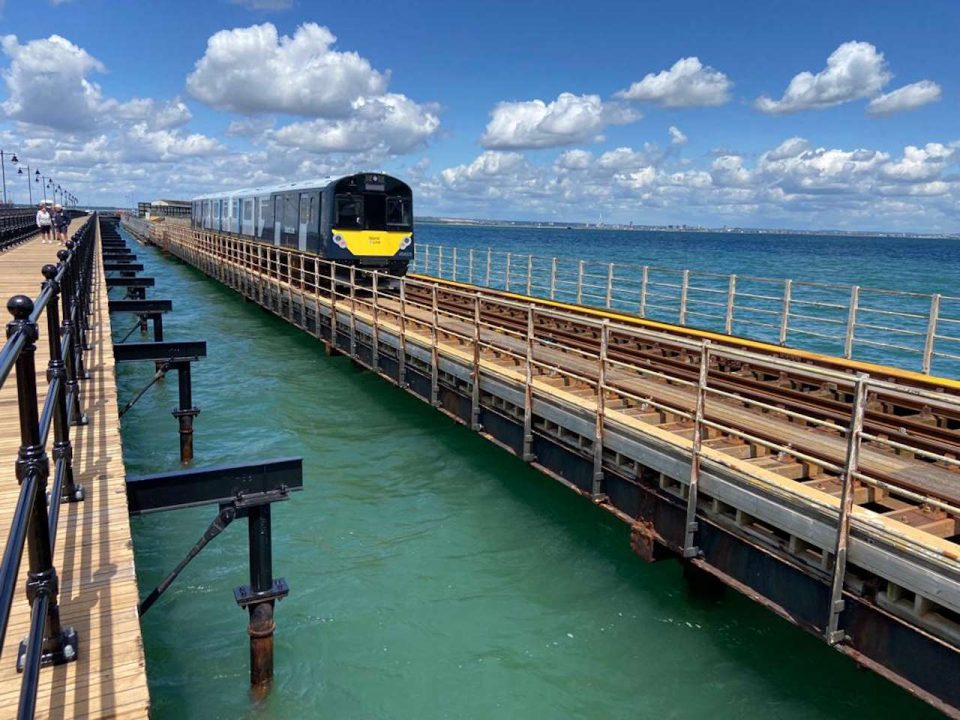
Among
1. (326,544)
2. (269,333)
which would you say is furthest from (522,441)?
(269,333)

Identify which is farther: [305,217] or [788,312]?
[305,217]

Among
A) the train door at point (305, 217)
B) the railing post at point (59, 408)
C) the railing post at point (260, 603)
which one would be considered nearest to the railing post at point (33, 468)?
the railing post at point (59, 408)

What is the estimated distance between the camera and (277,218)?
25438 millimetres

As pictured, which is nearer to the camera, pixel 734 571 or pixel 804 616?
pixel 804 616

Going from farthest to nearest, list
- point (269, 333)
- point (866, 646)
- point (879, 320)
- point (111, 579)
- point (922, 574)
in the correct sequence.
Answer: point (879, 320)
point (269, 333)
point (866, 646)
point (922, 574)
point (111, 579)

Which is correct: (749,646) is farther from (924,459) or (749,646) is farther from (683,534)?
(924,459)

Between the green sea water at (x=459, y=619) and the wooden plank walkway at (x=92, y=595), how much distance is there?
1.69 meters

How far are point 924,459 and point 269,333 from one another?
18192mm

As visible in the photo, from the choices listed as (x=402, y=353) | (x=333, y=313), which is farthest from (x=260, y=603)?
(x=333, y=313)

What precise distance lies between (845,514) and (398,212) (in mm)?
17607

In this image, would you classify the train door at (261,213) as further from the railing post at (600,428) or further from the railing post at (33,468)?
the railing post at (33,468)

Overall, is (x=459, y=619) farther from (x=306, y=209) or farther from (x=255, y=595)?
(x=306, y=209)

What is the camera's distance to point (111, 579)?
4.06 m

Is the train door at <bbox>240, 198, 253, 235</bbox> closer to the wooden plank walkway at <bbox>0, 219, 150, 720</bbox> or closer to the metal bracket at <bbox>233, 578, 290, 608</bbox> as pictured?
the wooden plank walkway at <bbox>0, 219, 150, 720</bbox>
